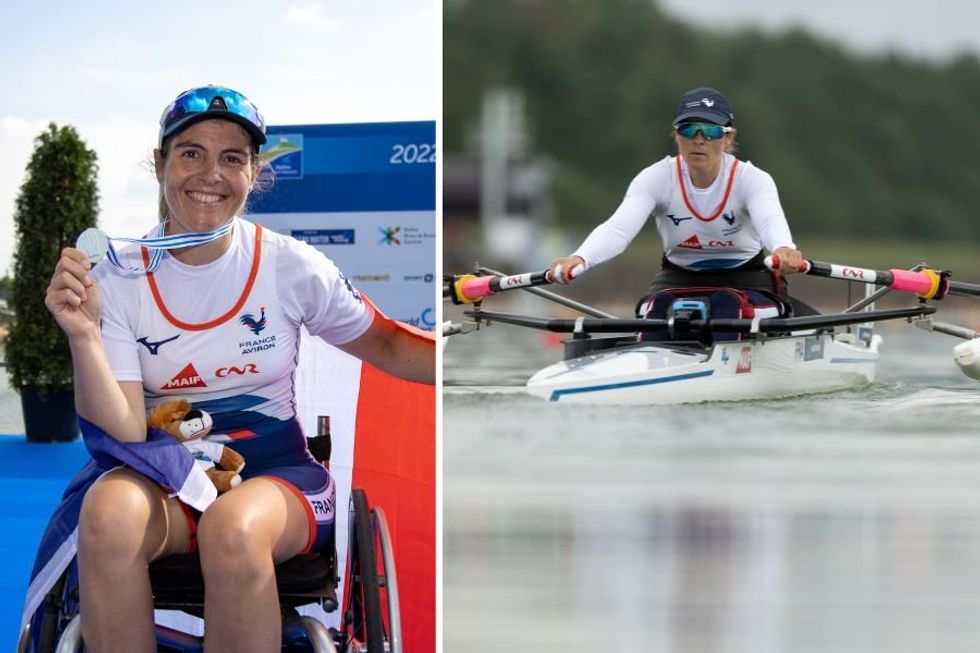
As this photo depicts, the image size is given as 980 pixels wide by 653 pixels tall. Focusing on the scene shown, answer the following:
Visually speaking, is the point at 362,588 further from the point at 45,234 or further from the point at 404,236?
the point at 45,234

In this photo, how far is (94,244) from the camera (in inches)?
52.6

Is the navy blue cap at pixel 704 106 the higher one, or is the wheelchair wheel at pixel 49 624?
the navy blue cap at pixel 704 106

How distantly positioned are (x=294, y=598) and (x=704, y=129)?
859 millimetres

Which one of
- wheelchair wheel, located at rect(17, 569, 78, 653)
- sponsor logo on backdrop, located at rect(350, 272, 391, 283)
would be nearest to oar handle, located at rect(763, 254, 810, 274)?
sponsor logo on backdrop, located at rect(350, 272, 391, 283)

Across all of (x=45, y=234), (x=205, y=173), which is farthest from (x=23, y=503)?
(x=205, y=173)

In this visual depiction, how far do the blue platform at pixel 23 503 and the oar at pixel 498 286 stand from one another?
681 millimetres

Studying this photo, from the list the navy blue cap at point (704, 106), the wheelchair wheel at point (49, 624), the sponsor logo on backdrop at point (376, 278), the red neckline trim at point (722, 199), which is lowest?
the wheelchair wheel at point (49, 624)

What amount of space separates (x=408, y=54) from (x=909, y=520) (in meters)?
1.05

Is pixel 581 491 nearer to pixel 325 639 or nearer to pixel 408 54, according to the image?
pixel 325 639

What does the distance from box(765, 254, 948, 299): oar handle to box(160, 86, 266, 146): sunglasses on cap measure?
0.75m

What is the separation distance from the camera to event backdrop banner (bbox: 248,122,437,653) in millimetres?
1654

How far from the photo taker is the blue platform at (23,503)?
167cm

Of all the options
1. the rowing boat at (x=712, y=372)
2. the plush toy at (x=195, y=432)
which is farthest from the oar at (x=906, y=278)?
the plush toy at (x=195, y=432)

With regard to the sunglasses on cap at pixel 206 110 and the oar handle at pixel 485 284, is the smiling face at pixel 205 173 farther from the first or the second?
the oar handle at pixel 485 284
